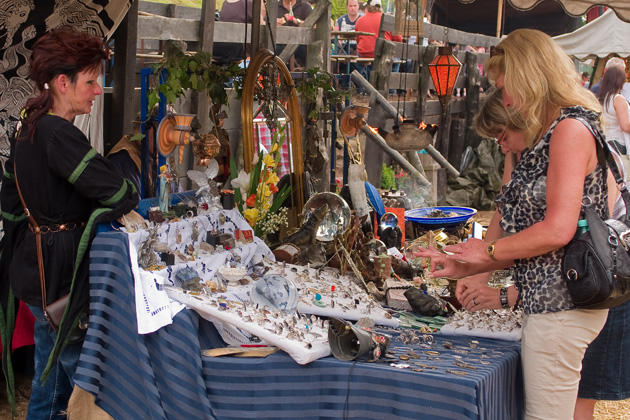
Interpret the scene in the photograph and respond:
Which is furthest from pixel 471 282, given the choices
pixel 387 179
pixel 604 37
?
pixel 604 37

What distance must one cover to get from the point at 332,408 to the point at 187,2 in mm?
14323

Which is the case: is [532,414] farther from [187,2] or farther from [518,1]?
[187,2]

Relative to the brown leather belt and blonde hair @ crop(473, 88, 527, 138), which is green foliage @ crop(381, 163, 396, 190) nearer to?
blonde hair @ crop(473, 88, 527, 138)

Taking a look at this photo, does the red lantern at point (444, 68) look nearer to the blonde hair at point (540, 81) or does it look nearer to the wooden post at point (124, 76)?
the wooden post at point (124, 76)

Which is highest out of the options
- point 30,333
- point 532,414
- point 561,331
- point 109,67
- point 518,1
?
point 518,1

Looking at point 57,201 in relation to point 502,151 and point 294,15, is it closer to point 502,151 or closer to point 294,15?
point 502,151

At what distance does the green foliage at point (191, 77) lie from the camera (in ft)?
11.8

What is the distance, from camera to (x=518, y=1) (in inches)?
185

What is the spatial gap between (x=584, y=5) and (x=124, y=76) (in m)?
2.96

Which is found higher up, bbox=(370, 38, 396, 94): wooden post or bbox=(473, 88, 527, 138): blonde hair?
bbox=(370, 38, 396, 94): wooden post

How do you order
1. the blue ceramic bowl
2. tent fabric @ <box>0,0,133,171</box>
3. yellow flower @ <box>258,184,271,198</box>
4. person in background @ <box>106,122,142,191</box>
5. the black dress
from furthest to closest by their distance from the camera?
the blue ceramic bowl < yellow flower @ <box>258,184,271,198</box> < tent fabric @ <box>0,0,133,171</box> < person in background @ <box>106,122,142,191</box> < the black dress

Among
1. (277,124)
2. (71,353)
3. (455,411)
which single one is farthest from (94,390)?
(277,124)

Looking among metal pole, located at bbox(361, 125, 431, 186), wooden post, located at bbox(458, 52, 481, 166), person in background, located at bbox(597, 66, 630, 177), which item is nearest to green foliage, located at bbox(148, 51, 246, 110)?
metal pole, located at bbox(361, 125, 431, 186)

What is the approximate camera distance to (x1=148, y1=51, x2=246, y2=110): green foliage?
359cm
